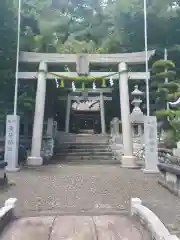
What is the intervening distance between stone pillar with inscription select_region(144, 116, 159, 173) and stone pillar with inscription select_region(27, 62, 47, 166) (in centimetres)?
484

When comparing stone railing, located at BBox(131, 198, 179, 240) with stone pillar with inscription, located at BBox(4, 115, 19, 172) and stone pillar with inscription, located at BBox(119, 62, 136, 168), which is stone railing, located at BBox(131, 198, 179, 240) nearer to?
stone pillar with inscription, located at BBox(4, 115, 19, 172)

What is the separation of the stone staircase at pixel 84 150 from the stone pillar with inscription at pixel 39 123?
2720mm

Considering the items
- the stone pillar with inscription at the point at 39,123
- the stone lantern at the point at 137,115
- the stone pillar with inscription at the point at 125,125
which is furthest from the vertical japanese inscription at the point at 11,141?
the stone lantern at the point at 137,115

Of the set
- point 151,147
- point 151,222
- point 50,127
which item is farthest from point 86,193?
point 50,127

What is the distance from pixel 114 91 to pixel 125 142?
9537 millimetres

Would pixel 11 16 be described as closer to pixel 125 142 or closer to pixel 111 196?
pixel 125 142

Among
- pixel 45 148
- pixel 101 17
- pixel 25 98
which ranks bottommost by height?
pixel 45 148

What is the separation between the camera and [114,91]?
23.5 meters

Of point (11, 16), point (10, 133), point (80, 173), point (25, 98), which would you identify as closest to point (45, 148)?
point (25, 98)

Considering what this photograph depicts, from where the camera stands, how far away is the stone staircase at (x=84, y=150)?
17891mm

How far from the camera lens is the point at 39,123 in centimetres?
1479

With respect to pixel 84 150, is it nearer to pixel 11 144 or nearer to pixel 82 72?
pixel 82 72

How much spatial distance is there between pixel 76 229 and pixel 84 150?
1386 cm

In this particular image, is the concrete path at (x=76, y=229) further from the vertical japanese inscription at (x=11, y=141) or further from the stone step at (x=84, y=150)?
the stone step at (x=84, y=150)
